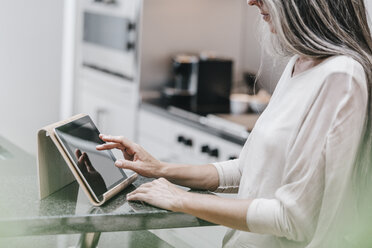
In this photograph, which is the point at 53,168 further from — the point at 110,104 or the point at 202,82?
the point at 110,104

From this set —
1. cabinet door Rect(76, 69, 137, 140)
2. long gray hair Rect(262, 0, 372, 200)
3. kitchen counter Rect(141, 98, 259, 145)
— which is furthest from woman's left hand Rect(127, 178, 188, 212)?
cabinet door Rect(76, 69, 137, 140)

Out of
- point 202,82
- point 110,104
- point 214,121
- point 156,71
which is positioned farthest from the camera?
point 110,104

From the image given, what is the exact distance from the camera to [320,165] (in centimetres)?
103

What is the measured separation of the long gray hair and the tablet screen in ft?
1.35

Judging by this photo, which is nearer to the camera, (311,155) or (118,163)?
(311,155)

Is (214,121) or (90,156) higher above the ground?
(90,156)

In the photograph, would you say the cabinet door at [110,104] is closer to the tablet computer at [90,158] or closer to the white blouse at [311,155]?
the tablet computer at [90,158]

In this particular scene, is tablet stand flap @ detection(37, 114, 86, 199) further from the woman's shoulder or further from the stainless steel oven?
the stainless steel oven

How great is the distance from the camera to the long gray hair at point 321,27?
1093 millimetres

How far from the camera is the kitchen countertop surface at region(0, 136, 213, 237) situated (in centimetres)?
101

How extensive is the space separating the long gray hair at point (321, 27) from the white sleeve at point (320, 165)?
0.23ft

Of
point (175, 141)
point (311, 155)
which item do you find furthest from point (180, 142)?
point (311, 155)

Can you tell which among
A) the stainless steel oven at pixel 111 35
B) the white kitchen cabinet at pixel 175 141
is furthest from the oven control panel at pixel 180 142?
the stainless steel oven at pixel 111 35

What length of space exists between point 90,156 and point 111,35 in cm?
253
